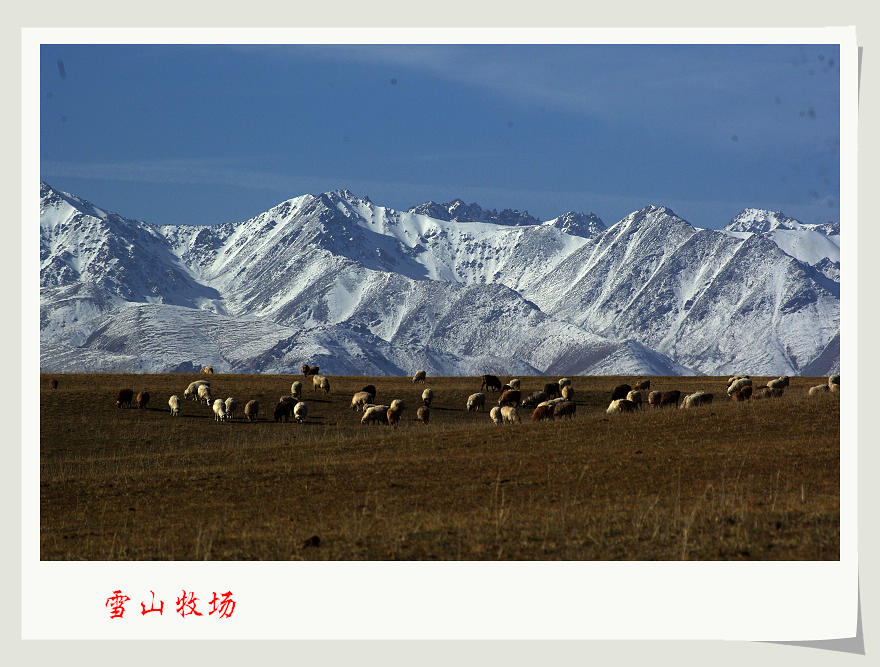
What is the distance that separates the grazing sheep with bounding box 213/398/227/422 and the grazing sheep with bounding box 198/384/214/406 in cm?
475

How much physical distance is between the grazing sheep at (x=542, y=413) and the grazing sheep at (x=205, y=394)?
21552mm

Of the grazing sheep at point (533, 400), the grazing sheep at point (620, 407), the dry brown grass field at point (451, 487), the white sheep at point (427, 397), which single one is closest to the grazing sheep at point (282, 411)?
the dry brown grass field at point (451, 487)

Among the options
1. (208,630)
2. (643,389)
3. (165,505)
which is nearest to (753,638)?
(208,630)

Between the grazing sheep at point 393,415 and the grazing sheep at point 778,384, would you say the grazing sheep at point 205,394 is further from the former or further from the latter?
the grazing sheep at point 778,384

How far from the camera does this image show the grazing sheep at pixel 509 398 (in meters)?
64.8

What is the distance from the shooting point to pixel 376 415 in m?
57.0

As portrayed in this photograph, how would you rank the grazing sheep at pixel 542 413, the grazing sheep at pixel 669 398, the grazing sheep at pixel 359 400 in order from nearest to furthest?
the grazing sheep at pixel 542 413
the grazing sheep at pixel 669 398
the grazing sheep at pixel 359 400

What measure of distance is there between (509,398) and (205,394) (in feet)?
64.4

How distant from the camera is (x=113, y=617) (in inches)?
759

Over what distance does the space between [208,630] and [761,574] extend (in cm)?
1068

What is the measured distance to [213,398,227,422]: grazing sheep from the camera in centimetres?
5694

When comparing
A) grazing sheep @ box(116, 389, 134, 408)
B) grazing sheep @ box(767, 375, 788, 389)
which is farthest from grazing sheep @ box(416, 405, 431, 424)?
grazing sheep @ box(767, 375, 788, 389)

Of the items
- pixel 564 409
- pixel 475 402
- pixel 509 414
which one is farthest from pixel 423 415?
pixel 564 409
